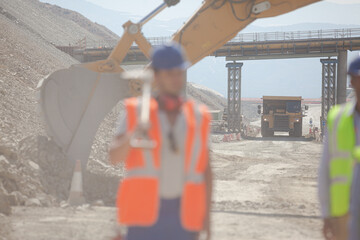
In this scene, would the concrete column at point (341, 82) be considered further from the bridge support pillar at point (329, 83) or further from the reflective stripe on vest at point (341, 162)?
the reflective stripe on vest at point (341, 162)

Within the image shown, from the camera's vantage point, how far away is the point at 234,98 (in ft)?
152

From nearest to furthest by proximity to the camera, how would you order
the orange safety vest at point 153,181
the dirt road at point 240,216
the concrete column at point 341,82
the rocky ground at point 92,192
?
the orange safety vest at point 153,181, the dirt road at point 240,216, the rocky ground at point 92,192, the concrete column at point 341,82

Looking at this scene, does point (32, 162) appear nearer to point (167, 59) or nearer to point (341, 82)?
point (167, 59)

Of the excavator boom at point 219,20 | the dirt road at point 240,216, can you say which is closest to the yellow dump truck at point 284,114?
the dirt road at point 240,216

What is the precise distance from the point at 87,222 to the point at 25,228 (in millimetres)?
869

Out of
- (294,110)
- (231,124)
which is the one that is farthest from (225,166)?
(231,124)

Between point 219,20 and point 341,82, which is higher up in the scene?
point 341,82

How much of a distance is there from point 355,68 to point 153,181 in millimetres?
1557

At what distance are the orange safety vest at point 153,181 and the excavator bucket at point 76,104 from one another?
26.0 ft

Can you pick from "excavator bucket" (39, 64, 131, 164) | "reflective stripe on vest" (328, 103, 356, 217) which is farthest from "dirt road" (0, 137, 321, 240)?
"reflective stripe on vest" (328, 103, 356, 217)

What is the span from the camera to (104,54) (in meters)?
47.9

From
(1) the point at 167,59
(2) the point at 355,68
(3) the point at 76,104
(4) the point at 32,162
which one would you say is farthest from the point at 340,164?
(3) the point at 76,104

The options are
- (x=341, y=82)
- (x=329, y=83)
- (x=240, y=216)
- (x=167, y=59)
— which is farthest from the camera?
(x=329, y=83)

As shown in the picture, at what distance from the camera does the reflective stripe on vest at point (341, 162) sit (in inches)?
128
